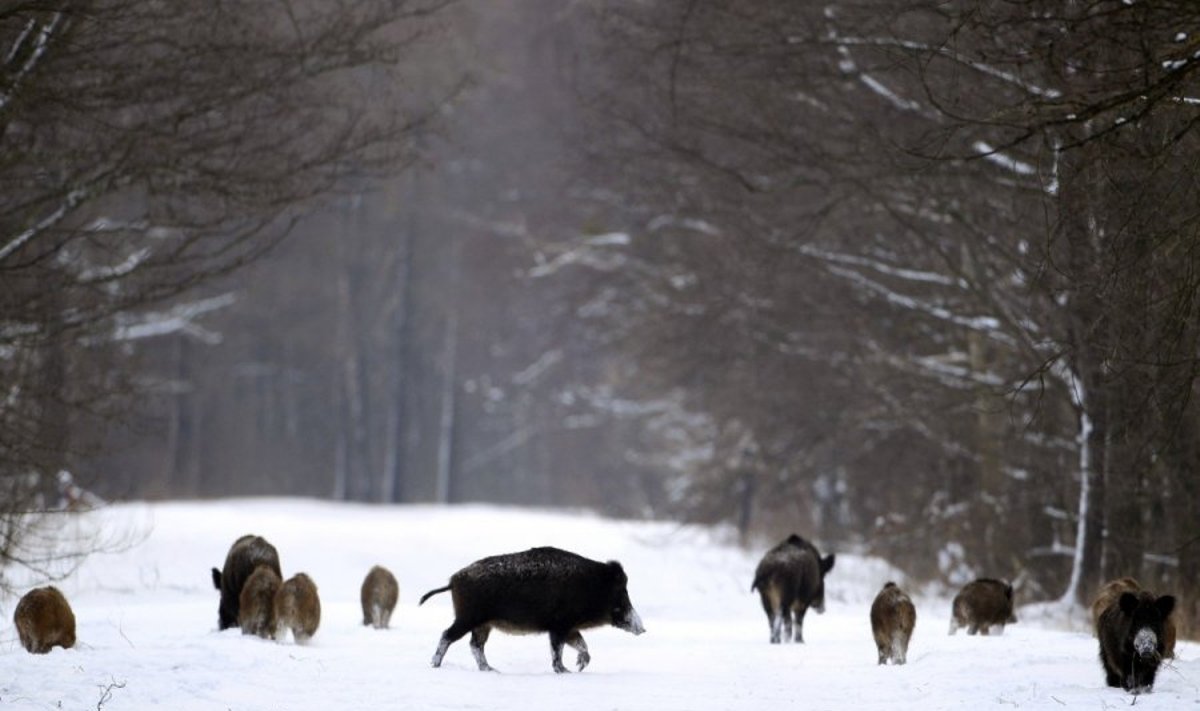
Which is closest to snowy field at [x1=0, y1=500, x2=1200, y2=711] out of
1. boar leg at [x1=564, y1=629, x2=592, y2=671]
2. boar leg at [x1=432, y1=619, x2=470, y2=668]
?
boar leg at [x1=432, y1=619, x2=470, y2=668]

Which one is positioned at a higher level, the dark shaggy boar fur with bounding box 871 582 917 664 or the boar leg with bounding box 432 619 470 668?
the dark shaggy boar fur with bounding box 871 582 917 664

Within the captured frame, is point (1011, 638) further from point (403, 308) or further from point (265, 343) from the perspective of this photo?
point (265, 343)

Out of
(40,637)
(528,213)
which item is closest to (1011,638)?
(40,637)

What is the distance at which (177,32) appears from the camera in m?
17.5

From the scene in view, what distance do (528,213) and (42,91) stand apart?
101ft

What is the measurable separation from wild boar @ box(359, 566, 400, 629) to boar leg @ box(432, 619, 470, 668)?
121 inches

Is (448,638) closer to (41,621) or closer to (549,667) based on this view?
(549,667)

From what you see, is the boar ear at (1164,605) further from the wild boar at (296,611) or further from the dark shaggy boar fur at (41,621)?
the dark shaggy boar fur at (41,621)

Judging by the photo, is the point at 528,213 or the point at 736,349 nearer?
the point at 736,349

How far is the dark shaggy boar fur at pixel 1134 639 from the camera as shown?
413 inches

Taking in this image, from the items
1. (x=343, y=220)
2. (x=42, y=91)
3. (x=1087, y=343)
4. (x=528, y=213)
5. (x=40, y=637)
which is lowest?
(x=40, y=637)

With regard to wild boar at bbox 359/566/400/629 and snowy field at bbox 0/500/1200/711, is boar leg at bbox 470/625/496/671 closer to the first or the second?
snowy field at bbox 0/500/1200/711

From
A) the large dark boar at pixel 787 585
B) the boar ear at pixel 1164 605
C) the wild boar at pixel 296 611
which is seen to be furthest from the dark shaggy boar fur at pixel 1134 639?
the wild boar at pixel 296 611

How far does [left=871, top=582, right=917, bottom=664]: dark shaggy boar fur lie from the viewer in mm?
12570
